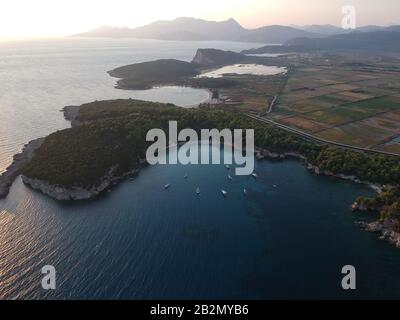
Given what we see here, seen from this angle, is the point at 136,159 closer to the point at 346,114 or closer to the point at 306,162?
the point at 306,162

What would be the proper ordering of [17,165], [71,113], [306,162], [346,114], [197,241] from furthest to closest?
[346,114] < [71,113] < [306,162] < [17,165] < [197,241]

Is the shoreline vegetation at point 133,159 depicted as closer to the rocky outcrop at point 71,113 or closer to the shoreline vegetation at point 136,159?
the shoreline vegetation at point 136,159

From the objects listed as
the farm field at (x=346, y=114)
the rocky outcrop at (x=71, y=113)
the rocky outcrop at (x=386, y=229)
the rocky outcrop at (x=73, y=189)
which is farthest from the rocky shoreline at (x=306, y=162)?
the rocky outcrop at (x=71, y=113)

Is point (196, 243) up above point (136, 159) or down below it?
below

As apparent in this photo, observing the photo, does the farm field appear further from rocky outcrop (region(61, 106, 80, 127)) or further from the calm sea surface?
rocky outcrop (region(61, 106, 80, 127))

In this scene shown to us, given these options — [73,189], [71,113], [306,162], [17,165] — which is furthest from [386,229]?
[71,113]

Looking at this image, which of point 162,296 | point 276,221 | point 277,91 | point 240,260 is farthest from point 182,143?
point 277,91

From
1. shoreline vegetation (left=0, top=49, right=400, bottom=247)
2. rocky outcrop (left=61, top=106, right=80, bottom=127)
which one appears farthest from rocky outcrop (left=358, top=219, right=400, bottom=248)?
rocky outcrop (left=61, top=106, right=80, bottom=127)
